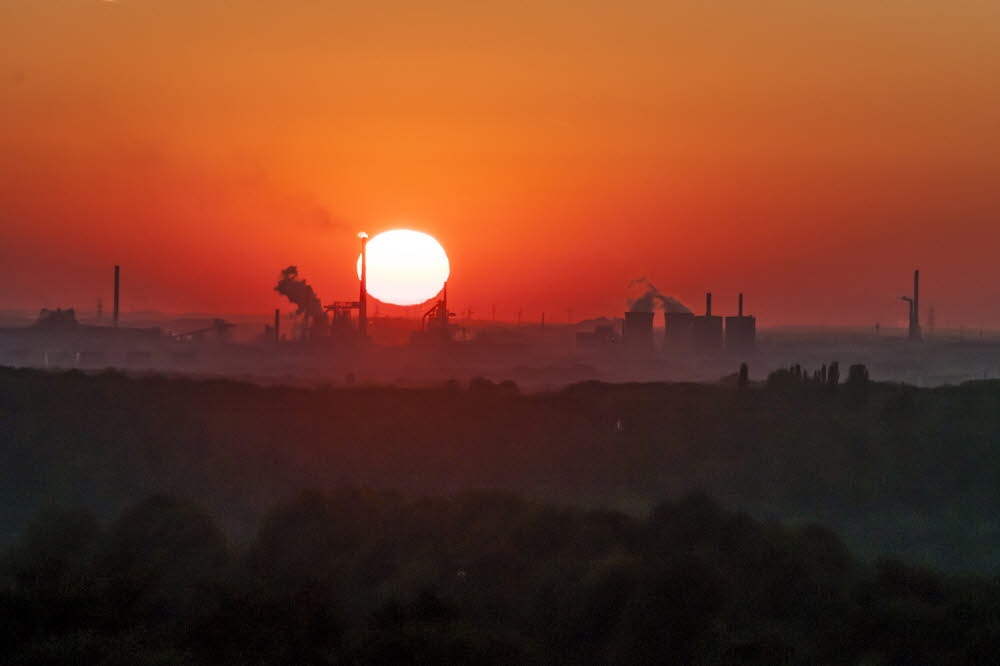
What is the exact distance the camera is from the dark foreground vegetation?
1823cm

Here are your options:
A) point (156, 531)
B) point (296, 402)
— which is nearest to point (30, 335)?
point (296, 402)

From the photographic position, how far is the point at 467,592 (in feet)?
82.8

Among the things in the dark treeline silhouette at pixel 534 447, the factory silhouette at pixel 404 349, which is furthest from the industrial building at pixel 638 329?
the dark treeline silhouette at pixel 534 447

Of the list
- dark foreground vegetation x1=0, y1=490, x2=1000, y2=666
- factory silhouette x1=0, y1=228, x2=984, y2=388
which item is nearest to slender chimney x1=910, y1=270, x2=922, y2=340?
factory silhouette x1=0, y1=228, x2=984, y2=388

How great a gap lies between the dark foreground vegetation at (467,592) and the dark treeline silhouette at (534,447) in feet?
27.0

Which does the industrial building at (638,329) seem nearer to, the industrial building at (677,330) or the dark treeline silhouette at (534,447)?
the industrial building at (677,330)

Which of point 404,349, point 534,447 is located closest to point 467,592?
point 534,447

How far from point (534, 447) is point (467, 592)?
28.9 m

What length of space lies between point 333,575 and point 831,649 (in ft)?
36.2

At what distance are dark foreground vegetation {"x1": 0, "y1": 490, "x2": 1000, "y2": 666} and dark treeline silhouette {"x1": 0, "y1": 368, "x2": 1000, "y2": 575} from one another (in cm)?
824

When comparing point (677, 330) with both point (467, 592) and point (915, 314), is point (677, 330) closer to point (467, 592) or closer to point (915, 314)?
point (915, 314)

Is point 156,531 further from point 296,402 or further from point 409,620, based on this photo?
point 296,402

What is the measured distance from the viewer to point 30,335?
110 m

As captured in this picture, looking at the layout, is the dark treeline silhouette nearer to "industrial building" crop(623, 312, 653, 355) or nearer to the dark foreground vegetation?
the dark foreground vegetation
